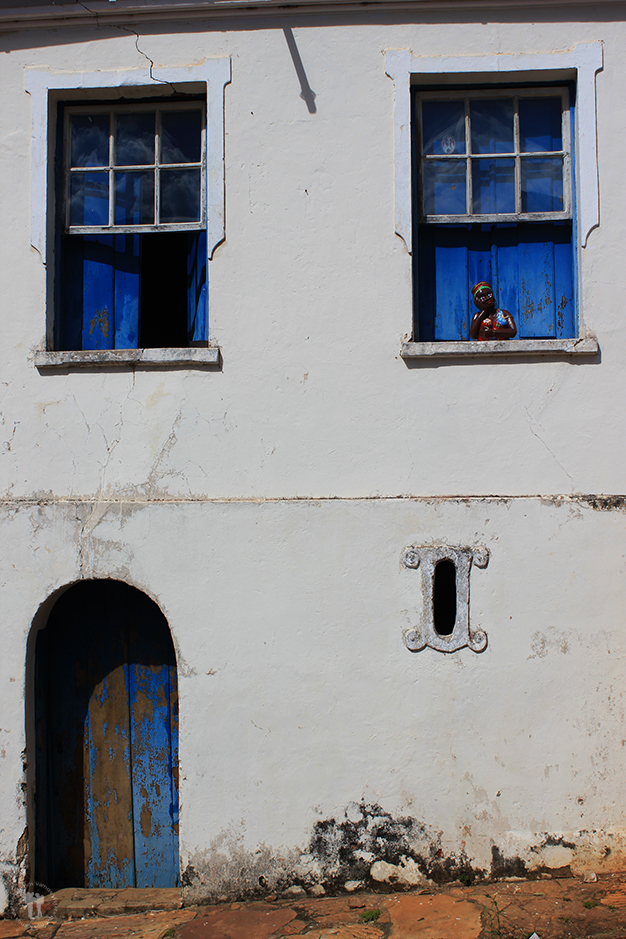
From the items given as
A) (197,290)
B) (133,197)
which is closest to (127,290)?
(197,290)

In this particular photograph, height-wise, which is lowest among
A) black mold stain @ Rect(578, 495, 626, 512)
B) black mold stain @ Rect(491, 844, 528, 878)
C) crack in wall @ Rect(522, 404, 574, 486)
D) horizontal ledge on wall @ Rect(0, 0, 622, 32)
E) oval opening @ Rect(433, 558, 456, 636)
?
black mold stain @ Rect(491, 844, 528, 878)

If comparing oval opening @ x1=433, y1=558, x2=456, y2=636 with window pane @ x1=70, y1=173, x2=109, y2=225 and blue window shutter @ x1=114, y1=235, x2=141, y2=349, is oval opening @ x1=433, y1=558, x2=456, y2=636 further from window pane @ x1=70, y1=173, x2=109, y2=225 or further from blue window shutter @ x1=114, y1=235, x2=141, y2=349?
window pane @ x1=70, y1=173, x2=109, y2=225

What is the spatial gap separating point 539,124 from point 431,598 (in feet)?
10.6

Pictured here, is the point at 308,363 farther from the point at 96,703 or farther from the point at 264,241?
the point at 96,703

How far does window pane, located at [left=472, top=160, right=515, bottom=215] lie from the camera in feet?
15.0

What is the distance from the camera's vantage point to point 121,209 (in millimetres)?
4676

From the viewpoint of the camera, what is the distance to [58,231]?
4625mm

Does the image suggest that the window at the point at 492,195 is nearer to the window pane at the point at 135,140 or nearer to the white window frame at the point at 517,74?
the white window frame at the point at 517,74

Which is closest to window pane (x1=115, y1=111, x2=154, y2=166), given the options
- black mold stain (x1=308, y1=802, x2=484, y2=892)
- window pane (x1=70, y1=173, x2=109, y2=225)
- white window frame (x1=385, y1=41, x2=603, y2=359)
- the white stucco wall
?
window pane (x1=70, y1=173, x2=109, y2=225)

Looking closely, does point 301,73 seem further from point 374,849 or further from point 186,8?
point 374,849

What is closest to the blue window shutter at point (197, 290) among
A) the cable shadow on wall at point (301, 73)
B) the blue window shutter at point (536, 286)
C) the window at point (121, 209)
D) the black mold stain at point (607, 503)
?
the window at point (121, 209)

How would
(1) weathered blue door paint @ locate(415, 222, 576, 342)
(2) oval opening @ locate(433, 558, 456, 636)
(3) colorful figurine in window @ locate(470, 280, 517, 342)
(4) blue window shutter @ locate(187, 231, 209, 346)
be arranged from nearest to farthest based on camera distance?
(2) oval opening @ locate(433, 558, 456, 636), (3) colorful figurine in window @ locate(470, 280, 517, 342), (1) weathered blue door paint @ locate(415, 222, 576, 342), (4) blue window shutter @ locate(187, 231, 209, 346)

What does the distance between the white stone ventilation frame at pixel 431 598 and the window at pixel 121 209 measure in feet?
6.73

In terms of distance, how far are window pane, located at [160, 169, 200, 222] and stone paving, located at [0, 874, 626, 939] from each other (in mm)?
4358
